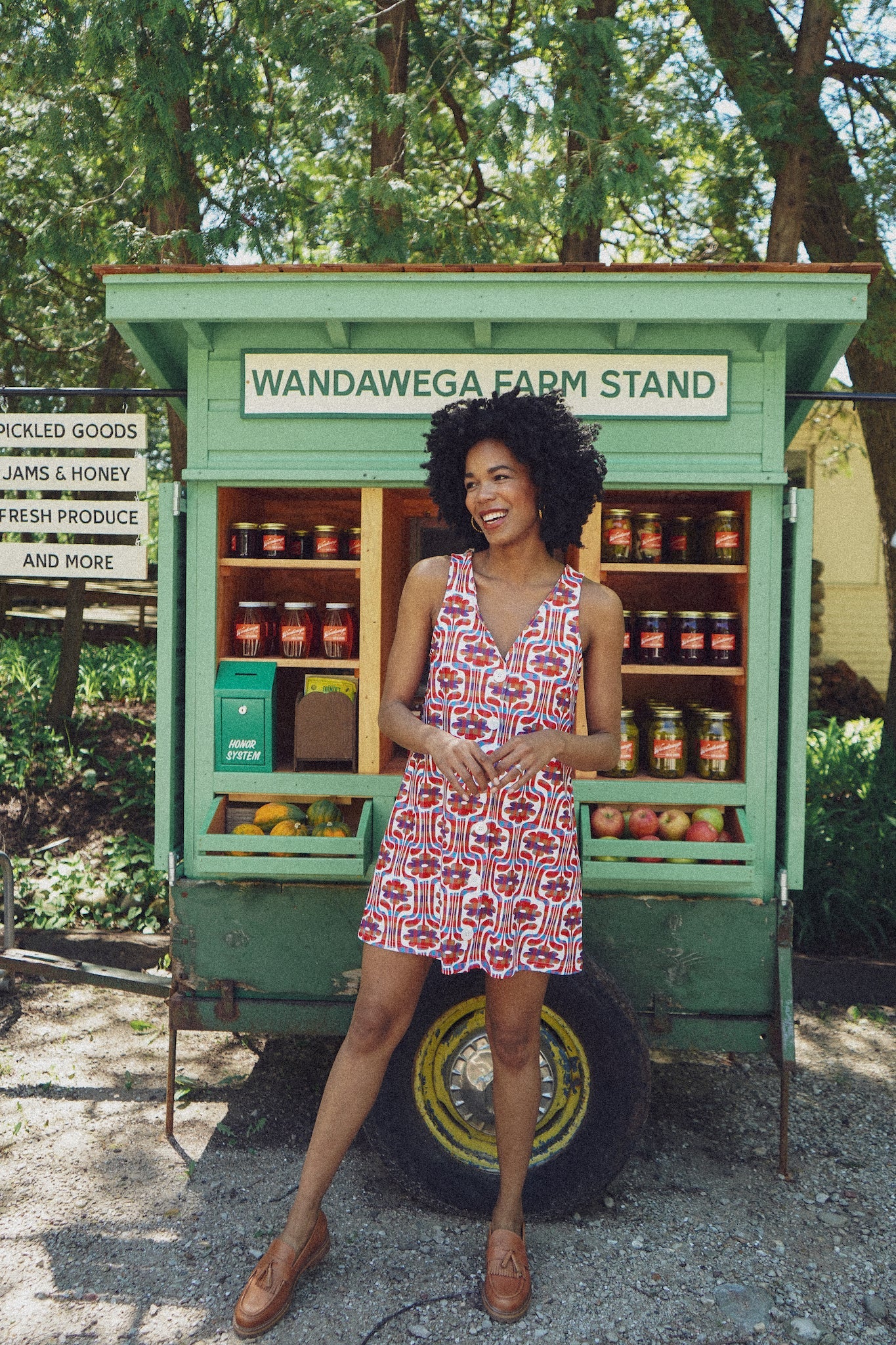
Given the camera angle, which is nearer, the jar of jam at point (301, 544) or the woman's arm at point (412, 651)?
the woman's arm at point (412, 651)

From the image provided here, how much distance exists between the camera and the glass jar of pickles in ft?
13.9

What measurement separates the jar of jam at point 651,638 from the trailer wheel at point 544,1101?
4.42ft

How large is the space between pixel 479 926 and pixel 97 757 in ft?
18.6

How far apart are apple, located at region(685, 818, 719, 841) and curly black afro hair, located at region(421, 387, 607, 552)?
4.42ft

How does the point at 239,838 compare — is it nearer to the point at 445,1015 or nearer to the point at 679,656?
the point at 445,1015

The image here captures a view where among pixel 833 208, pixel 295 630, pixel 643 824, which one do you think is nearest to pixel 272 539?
pixel 295 630

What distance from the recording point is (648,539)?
13.8 ft

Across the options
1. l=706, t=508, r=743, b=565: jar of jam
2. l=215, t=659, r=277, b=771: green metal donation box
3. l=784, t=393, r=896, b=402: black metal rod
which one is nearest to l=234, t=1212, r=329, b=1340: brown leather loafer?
l=215, t=659, r=277, b=771: green metal donation box

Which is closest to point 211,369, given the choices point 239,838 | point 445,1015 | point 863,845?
point 239,838

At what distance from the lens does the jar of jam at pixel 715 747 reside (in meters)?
4.06

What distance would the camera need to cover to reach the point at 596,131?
595 cm

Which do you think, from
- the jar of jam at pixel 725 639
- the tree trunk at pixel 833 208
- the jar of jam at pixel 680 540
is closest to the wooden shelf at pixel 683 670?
the jar of jam at pixel 725 639

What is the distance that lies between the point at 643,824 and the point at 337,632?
1.40 m

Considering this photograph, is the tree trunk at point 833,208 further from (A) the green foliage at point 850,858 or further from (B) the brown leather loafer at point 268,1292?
(B) the brown leather loafer at point 268,1292
